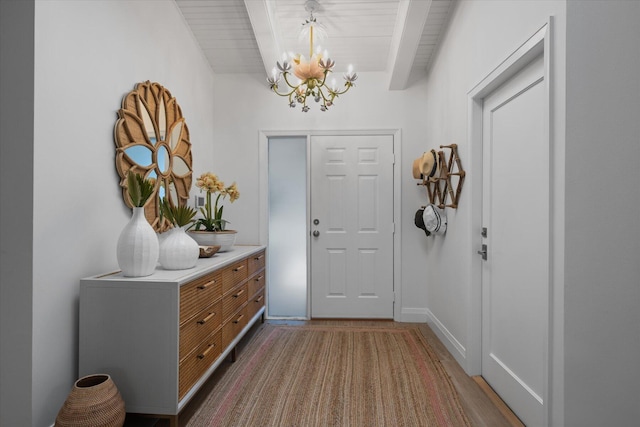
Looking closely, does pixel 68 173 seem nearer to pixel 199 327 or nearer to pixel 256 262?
pixel 199 327

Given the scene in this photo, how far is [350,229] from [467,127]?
1.66 m

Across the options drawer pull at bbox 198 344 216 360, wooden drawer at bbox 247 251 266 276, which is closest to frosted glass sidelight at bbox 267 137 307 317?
wooden drawer at bbox 247 251 266 276

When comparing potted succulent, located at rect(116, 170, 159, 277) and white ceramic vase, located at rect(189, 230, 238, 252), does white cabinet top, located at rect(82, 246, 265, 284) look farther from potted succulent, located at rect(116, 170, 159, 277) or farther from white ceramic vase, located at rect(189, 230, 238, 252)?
white ceramic vase, located at rect(189, 230, 238, 252)

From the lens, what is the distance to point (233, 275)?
278cm

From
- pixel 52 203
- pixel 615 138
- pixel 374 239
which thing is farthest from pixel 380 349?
pixel 52 203

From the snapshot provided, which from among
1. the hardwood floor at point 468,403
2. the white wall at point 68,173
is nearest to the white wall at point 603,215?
the hardwood floor at point 468,403

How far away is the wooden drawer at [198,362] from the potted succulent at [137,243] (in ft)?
1.71

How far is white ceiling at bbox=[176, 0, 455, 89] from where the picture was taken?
10.0ft

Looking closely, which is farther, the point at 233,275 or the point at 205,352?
the point at 233,275

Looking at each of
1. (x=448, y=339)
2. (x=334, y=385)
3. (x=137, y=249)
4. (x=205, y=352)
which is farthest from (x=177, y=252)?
(x=448, y=339)

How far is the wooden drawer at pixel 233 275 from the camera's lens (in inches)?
102

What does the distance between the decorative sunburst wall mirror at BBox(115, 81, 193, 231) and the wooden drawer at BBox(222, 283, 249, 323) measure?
702 mm

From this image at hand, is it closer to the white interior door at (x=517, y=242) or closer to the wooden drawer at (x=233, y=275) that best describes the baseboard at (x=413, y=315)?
the white interior door at (x=517, y=242)

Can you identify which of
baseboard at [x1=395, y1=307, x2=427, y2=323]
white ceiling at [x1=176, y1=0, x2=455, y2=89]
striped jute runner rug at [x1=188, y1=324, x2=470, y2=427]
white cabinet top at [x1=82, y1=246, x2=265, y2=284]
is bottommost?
striped jute runner rug at [x1=188, y1=324, x2=470, y2=427]
